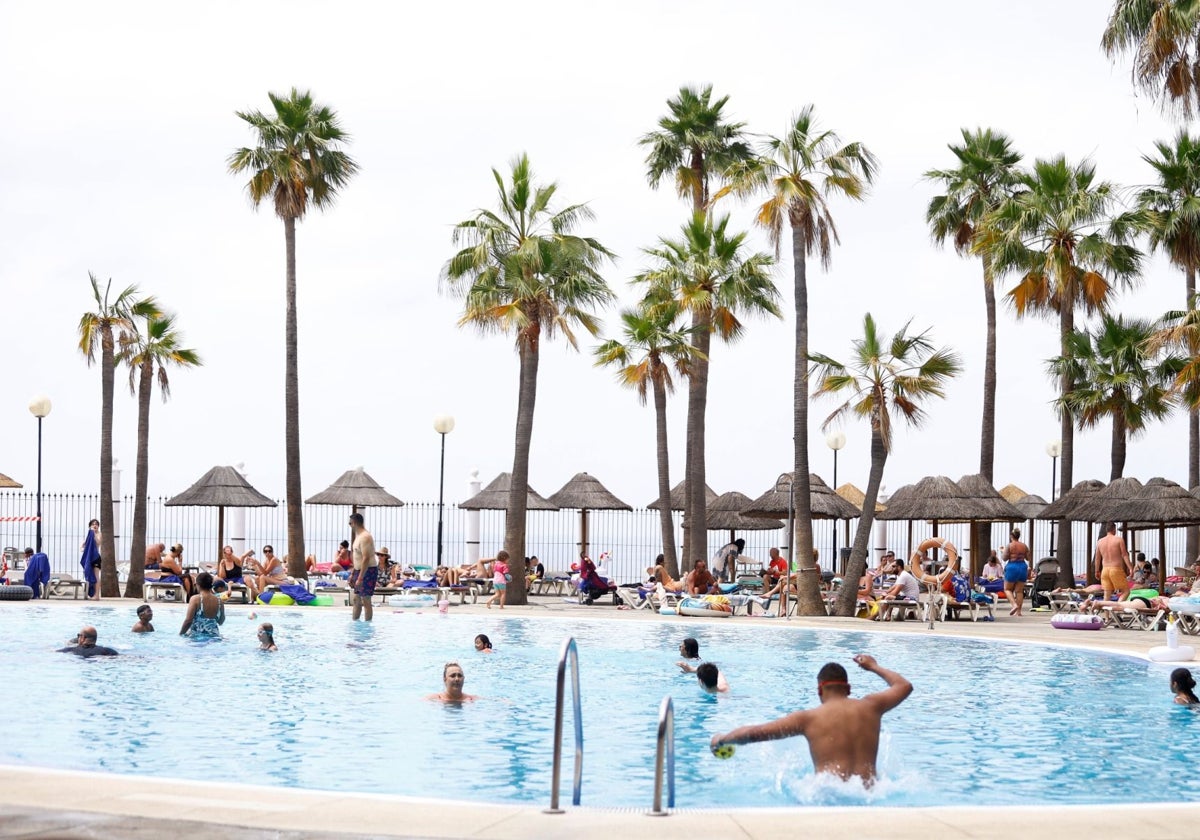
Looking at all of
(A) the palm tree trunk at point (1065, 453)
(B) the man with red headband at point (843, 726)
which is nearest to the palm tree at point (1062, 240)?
(A) the palm tree trunk at point (1065, 453)

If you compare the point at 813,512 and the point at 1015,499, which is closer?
the point at 813,512

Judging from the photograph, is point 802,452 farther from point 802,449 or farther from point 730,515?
point 730,515

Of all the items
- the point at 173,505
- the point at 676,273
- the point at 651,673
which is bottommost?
the point at 651,673

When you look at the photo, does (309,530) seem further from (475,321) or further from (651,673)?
(651,673)

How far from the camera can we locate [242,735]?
1176 cm

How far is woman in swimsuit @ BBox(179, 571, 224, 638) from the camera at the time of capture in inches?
746

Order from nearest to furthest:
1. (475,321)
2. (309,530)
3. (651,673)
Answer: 1. (651,673)
2. (475,321)
3. (309,530)

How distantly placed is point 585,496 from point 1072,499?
37.6 feet

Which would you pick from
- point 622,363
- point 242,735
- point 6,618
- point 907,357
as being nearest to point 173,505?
point 6,618

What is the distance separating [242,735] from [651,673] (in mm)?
6192

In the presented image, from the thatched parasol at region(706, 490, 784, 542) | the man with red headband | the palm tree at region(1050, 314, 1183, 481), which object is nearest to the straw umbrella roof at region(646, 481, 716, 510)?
the thatched parasol at region(706, 490, 784, 542)

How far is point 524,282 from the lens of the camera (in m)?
27.1

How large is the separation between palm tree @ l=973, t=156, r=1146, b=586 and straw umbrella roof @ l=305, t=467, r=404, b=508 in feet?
53.8

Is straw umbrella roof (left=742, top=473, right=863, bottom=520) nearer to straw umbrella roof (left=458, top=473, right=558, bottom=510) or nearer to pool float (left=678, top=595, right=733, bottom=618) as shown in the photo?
straw umbrella roof (left=458, top=473, right=558, bottom=510)
